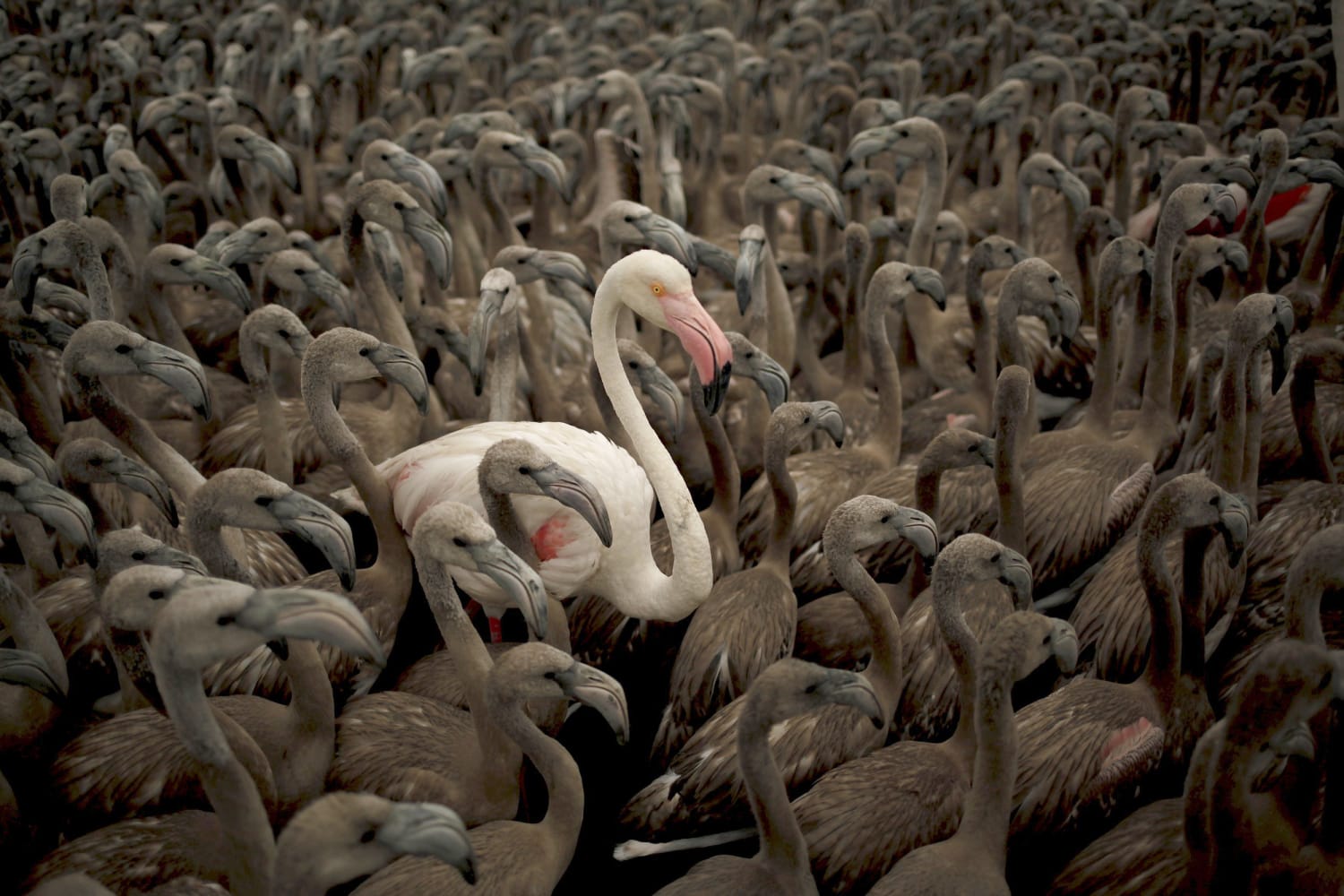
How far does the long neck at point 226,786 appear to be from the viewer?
10.4 feet

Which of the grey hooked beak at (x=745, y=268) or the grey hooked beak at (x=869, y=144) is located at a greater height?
the grey hooked beak at (x=869, y=144)

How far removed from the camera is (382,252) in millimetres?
6164

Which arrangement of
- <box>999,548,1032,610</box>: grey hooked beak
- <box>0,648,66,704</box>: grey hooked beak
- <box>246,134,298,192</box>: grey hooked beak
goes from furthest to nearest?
<box>246,134,298,192</box>: grey hooked beak → <box>999,548,1032,610</box>: grey hooked beak → <box>0,648,66,704</box>: grey hooked beak

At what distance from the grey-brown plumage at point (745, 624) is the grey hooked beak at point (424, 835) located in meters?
1.68

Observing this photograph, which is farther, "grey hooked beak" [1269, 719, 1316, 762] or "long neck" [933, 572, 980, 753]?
"long neck" [933, 572, 980, 753]

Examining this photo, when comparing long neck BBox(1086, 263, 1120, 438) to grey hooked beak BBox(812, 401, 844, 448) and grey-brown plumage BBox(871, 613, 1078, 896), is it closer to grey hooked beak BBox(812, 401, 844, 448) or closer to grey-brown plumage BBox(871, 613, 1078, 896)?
grey hooked beak BBox(812, 401, 844, 448)

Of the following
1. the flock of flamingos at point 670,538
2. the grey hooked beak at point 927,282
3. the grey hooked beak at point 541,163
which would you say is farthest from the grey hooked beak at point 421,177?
the grey hooked beak at point 927,282

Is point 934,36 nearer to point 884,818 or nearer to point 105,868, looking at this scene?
point 884,818

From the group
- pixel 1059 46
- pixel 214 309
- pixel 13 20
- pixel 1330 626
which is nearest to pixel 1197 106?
pixel 1059 46

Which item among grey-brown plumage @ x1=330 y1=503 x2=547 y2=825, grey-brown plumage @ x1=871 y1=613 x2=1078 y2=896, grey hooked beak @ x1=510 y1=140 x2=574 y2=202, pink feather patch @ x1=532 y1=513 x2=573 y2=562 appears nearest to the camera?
grey-brown plumage @ x1=871 y1=613 x2=1078 y2=896

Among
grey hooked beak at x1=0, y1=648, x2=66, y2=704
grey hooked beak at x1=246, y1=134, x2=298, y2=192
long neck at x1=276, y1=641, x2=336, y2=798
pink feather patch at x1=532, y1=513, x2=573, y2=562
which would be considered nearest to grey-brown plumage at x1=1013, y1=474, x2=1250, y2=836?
pink feather patch at x1=532, y1=513, x2=573, y2=562

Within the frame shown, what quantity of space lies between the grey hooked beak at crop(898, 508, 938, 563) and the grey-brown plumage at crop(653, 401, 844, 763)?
0.71 m

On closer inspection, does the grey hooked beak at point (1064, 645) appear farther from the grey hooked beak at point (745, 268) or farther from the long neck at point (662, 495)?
the grey hooked beak at point (745, 268)

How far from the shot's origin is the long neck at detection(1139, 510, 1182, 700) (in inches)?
155
